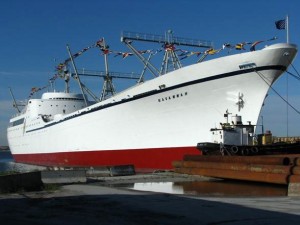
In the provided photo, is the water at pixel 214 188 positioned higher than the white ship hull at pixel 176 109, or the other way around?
the white ship hull at pixel 176 109

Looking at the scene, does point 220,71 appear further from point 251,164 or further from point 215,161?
point 251,164

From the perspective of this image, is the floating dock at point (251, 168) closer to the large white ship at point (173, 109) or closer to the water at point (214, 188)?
the water at point (214, 188)

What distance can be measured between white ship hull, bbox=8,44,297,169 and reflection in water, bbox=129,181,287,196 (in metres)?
7.10

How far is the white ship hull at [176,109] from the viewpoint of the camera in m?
20.8

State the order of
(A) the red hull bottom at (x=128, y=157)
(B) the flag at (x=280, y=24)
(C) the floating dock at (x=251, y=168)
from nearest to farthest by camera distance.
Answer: (C) the floating dock at (x=251, y=168) → (B) the flag at (x=280, y=24) → (A) the red hull bottom at (x=128, y=157)

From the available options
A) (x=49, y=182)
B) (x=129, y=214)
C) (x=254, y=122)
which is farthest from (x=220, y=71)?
(x=129, y=214)

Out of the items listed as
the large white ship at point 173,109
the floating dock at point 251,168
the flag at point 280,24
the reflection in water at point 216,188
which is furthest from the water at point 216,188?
the flag at point 280,24

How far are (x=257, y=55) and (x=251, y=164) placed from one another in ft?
27.2

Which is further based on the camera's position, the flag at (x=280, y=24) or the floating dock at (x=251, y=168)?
the flag at (x=280, y=24)

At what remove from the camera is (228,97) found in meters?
21.3

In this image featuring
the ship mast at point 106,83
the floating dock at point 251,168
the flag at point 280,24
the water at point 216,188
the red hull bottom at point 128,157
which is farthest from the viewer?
the ship mast at point 106,83

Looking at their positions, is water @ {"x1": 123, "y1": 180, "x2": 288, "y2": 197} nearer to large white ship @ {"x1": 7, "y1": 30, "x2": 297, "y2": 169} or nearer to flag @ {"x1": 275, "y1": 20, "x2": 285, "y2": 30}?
large white ship @ {"x1": 7, "y1": 30, "x2": 297, "y2": 169}

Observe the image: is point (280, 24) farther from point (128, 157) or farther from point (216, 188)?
point (128, 157)

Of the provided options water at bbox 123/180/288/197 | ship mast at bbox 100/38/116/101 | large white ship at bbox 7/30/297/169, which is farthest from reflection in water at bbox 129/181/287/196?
ship mast at bbox 100/38/116/101
